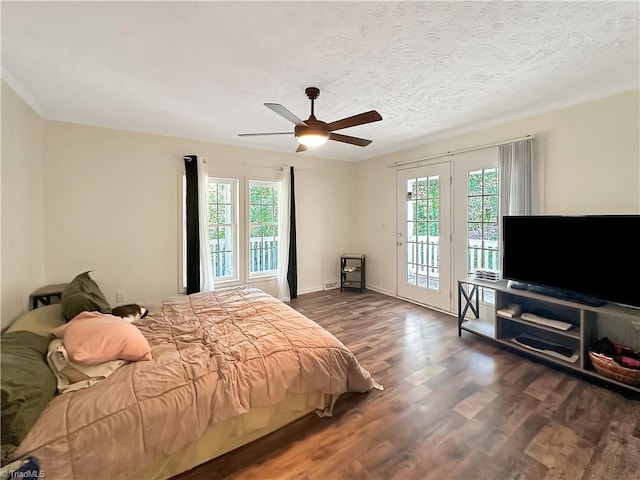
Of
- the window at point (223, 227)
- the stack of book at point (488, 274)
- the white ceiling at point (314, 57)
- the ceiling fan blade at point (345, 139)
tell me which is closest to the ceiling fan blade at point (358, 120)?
the ceiling fan blade at point (345, 139)

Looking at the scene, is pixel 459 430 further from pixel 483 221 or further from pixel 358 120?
pixel 483 221

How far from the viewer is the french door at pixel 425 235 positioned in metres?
4.00

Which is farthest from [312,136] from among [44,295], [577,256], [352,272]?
[352,272]

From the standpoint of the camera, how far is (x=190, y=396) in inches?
59.0

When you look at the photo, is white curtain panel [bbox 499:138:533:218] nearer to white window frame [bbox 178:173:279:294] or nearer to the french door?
the french door

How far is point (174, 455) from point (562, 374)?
3170 millimetres

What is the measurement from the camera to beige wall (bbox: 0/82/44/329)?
224cm

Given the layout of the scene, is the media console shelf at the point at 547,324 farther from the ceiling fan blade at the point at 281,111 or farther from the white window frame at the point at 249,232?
the white window frame at the point at 249,232

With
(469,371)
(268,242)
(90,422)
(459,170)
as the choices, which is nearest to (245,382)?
(90,422)

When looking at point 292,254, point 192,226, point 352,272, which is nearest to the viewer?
point 192,226

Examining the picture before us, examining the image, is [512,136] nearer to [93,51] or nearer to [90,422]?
[93,51]

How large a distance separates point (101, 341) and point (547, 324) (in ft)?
12.0

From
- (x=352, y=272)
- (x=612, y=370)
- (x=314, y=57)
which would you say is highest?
(x=314, y=57)

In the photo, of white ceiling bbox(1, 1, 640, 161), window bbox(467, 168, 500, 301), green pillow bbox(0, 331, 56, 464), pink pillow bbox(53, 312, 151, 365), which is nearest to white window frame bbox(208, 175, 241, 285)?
white ceiling bbox(1, 1, 640, 161)
